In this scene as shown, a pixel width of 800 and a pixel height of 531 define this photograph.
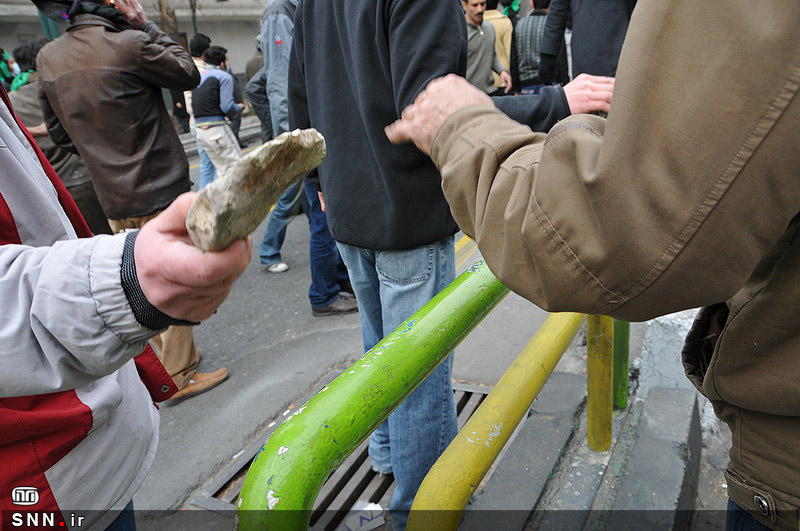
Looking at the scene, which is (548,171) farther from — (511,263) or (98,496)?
(98,496)

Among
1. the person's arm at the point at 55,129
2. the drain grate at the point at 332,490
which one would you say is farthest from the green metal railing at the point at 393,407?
the person's arm at the point at 55,129

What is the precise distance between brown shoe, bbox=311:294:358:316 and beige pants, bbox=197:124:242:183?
2.69 m

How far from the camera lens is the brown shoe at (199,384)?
3.19 meters

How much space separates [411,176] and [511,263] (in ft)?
3.28

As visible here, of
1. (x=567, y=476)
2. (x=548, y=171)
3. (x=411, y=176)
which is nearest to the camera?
(x=548, y=171)

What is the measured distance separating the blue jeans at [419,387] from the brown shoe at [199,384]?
63.7 inches

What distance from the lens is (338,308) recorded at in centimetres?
405

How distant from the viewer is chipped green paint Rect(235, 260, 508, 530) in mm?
848

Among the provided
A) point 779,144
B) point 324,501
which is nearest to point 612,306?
point 779,144

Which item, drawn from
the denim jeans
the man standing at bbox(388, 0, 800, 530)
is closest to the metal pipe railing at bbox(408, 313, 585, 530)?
the man standing at bbox(388, 0, 800, 530)

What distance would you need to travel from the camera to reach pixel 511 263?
0.90 m

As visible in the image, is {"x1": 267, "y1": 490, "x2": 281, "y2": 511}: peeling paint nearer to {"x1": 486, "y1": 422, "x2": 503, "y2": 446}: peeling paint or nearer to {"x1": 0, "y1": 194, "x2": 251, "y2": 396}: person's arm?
{"x1": 0, "y1": 194, "x2": 251, "y2": 396}: person's arm

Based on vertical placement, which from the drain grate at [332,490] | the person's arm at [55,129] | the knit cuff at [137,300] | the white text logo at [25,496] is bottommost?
the drain grate at [332,490]

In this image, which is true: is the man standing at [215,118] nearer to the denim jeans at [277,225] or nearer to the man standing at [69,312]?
the denim jeans at [277,225]
